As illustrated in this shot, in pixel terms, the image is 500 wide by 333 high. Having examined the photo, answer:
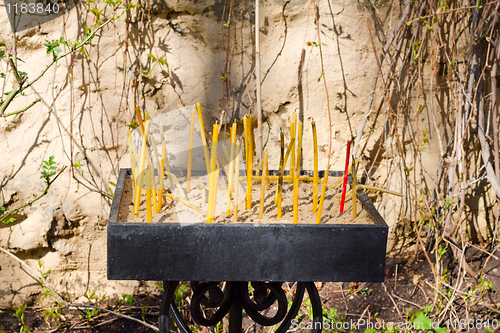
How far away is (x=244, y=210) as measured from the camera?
0.89 meters

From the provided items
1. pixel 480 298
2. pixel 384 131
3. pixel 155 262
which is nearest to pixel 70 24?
pixel 155 262

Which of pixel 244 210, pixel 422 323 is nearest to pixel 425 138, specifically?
pixel 422 323

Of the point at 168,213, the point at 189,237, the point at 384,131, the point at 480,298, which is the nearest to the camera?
the point at 189,237

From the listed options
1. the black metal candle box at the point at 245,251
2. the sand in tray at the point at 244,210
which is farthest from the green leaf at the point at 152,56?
the black metal candle box at the point at 245,251

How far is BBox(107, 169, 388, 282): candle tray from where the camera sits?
0.73 meters

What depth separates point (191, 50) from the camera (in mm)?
1638

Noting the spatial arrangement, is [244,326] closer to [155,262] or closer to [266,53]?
[155,262]

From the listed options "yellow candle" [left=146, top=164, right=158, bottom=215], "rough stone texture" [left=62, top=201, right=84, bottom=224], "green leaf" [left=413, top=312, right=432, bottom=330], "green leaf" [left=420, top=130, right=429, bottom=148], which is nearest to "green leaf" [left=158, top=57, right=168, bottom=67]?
"rough stone texture" [left=62, top=201, right=84, bottom=224]

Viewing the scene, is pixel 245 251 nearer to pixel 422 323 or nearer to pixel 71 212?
pixel 422 323

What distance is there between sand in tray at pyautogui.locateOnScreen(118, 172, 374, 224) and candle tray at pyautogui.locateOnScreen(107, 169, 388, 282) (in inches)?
2.7

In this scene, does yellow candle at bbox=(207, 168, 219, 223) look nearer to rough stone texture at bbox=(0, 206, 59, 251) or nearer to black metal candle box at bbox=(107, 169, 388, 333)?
black metal candle box at bbox=(107, 169, 388, 333)

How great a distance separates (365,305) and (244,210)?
1081 mm

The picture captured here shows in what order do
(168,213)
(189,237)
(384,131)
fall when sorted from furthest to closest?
(384,131)
(168,213)
(189,237)

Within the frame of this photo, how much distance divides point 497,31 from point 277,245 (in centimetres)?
153
